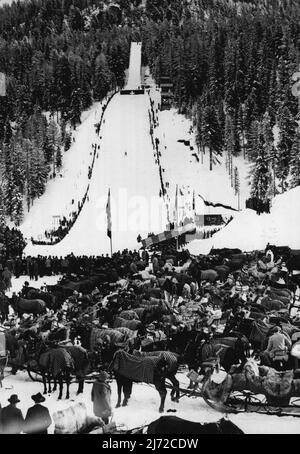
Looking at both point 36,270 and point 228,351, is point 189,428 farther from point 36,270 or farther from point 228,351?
point 36,270

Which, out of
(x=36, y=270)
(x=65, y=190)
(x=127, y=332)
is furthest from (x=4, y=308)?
(x=65, y=190)

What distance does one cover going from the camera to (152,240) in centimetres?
4288

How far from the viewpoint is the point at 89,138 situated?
319 feet

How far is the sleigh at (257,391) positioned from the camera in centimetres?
1236

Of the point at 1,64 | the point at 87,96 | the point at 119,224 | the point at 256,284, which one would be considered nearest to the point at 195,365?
the point at 256,284

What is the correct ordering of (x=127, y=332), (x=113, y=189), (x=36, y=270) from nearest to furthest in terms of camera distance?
(x=127, y=332) → (x=36, y=270) → (x=113, y=189)

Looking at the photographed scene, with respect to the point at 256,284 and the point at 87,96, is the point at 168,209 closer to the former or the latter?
the point at 256,284

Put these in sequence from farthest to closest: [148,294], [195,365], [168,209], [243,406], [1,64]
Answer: [1,64] → [168,209] → [148,294] → [195,365] → [243,406]

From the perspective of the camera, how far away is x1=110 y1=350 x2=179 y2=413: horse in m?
13.0

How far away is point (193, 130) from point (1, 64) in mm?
72797

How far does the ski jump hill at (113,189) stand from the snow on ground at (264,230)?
24.3ft

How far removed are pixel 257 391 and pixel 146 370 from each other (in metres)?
2.30

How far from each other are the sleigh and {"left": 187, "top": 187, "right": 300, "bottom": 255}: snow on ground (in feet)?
80.6

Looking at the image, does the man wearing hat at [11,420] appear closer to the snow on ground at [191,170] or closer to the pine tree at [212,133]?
the snow on ground at [191,170]
